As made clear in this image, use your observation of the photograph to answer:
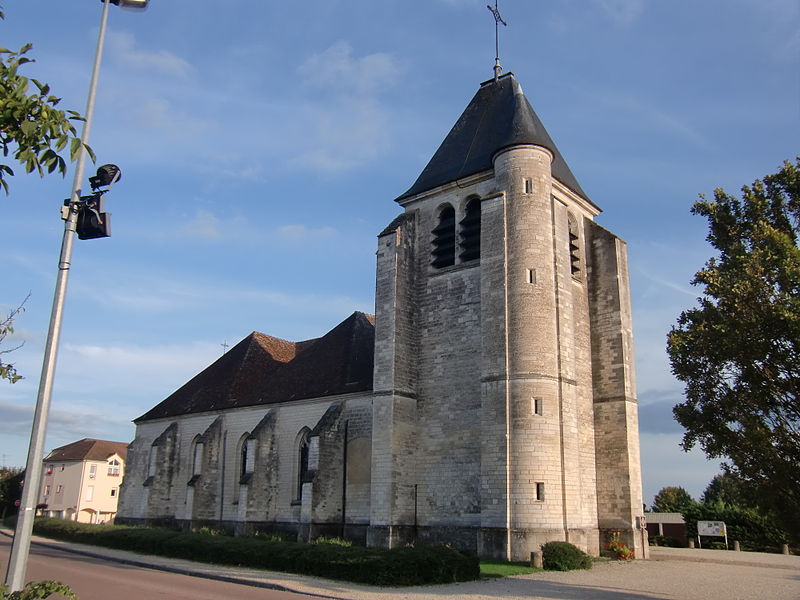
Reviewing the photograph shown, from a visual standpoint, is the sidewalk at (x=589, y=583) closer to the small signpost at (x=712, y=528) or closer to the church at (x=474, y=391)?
the church at (x=474, y=391)

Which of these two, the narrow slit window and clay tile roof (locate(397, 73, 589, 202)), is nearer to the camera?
clay tile roof (locate(397, 73, 589, 202))

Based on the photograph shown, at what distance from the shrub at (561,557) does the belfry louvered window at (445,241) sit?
428 inches

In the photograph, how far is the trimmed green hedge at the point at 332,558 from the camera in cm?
1541

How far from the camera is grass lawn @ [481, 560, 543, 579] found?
17047 millimetres

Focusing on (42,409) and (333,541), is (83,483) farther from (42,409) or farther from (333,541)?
(42,409)

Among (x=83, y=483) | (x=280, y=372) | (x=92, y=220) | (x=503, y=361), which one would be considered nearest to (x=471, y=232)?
(x=503, y=361)

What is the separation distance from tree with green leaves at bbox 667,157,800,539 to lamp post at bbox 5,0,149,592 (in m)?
9.68

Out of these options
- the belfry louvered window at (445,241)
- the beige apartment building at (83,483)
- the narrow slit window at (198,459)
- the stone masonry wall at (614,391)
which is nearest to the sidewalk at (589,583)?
the stone masonry wall at (614,391)

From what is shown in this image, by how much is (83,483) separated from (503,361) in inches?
1780

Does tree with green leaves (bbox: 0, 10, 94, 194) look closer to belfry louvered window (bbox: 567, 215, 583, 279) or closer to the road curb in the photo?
the road curb

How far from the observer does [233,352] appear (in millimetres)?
35469

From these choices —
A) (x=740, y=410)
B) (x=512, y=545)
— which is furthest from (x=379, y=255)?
(x=740, y=410)

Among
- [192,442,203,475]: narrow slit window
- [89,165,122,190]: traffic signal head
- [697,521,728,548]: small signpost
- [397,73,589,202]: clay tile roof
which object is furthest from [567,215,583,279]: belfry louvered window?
[89,165,122,190]: traffic signal head

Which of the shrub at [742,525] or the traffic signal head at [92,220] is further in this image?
the shrub at [742,525]
